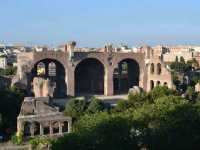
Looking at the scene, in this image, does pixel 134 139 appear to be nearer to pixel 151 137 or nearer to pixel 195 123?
pixel 151 137

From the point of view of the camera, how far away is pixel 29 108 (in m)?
41.8

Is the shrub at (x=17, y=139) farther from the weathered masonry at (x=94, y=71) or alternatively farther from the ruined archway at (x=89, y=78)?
the ruined archway at (x=89, y=78)

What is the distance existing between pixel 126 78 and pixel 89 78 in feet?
16.9

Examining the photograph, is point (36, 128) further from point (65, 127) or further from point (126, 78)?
point (126, 78)

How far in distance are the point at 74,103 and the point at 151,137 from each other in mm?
15877

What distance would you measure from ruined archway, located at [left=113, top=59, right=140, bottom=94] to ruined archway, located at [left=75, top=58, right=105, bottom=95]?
233 cm

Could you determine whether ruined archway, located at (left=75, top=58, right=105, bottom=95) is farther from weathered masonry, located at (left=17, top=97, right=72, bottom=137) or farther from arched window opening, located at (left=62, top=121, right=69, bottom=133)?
arched window opening, located at (left=62, top=121, right=69, bottom=133)

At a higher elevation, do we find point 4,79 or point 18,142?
point 4,79

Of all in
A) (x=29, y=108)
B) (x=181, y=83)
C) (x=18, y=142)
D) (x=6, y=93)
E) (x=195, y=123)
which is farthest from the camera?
(x=181, y=83)

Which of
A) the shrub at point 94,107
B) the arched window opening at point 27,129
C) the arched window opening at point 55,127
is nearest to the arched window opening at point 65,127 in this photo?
the arched window opening at point 55,127

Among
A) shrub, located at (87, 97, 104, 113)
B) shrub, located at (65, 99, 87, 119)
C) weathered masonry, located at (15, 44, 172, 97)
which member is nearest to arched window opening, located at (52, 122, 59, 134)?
shrub, located at (65, 99, 87, 119)

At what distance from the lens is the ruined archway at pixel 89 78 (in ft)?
216

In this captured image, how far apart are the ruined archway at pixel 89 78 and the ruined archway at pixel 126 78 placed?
7.65 ft

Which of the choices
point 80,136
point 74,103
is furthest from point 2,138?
point 80,136
